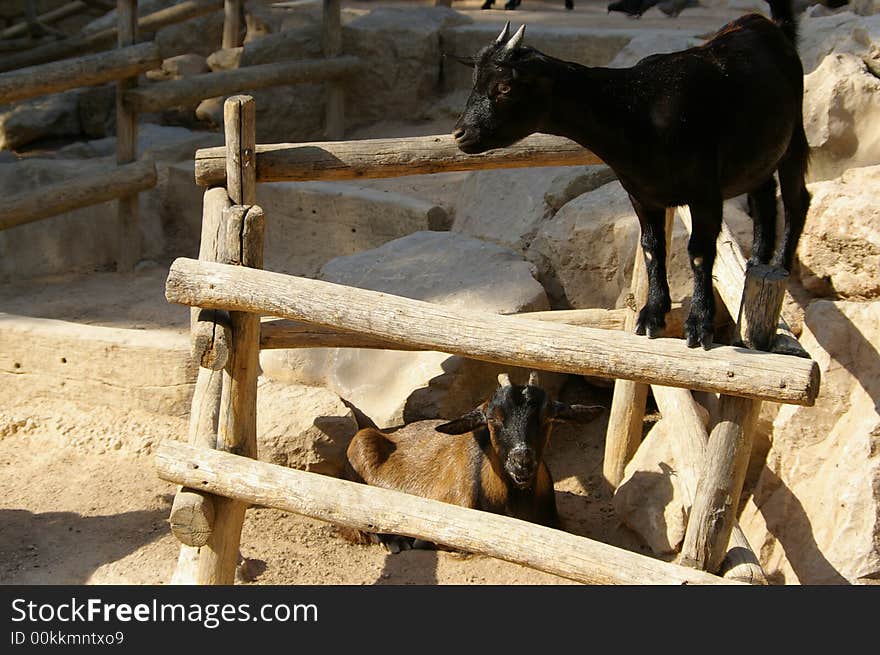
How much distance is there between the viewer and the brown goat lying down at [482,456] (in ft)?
16.8

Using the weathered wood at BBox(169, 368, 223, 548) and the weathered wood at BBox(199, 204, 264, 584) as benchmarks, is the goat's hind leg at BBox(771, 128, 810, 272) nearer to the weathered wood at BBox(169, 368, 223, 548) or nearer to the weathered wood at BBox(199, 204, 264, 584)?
the weathered wood at BBox(199, 204, 264, 584)

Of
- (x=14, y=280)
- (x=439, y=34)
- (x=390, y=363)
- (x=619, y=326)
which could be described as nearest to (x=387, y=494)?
(x=619, y=326)

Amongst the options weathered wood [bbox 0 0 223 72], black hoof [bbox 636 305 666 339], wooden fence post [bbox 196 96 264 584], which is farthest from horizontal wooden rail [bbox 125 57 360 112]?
black hoof [bbox 636 305 666 339]

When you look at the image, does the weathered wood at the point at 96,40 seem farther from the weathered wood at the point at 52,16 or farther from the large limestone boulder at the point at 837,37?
the large limestone boulder at the point at 837,37

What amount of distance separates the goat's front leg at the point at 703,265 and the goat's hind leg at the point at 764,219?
725mm

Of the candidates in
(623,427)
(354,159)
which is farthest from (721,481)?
(623,427)

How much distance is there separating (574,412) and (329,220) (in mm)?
4181

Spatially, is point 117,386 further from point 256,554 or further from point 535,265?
point 535,265

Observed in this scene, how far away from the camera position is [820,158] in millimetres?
5699

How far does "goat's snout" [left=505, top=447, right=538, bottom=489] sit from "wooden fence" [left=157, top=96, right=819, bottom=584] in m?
0.72

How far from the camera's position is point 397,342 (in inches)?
160

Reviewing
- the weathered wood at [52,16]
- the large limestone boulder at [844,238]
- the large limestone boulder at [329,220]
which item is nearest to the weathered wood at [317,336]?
the large limestone boulder at [844,238]

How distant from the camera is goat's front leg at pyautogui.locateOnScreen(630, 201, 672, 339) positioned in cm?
360

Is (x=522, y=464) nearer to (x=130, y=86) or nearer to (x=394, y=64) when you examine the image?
(x=130, y=86)
